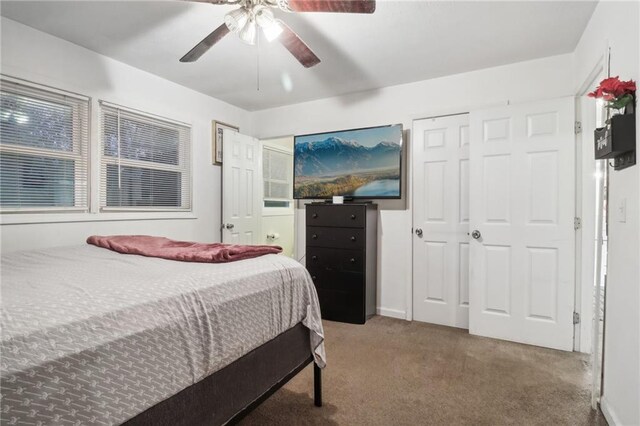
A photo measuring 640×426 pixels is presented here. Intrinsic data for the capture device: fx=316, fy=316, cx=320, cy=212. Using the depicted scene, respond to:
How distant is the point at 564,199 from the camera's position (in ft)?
8.48

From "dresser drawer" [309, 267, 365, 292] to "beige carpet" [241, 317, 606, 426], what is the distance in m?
0.52

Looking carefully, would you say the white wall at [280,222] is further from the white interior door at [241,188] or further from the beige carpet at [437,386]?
the beige carpet at [437,386]

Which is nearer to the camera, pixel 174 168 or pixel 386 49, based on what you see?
pixel 386 49

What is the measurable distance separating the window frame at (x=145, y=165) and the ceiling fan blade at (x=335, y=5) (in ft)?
6.70

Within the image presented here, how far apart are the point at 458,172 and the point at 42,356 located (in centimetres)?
317

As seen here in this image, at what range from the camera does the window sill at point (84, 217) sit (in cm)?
224

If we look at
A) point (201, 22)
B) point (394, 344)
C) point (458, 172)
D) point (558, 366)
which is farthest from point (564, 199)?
point (201, 22)

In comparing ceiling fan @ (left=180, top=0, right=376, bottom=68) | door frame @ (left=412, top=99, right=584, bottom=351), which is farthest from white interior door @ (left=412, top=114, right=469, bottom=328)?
ceiling fan @ (left=180, top=0, right=376, bottom=68)

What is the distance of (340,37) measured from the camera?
241cm

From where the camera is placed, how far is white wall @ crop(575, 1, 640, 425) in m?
1.39

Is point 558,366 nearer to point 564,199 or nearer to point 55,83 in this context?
point 564,199

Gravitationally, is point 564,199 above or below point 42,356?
above

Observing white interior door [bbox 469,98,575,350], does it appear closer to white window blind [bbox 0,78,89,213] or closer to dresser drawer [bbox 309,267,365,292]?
dresser drawer [bbox 309,267,365,292]

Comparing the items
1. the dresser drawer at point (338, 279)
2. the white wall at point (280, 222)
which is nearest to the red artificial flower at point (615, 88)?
the dresser drawer at point (338, 279)
